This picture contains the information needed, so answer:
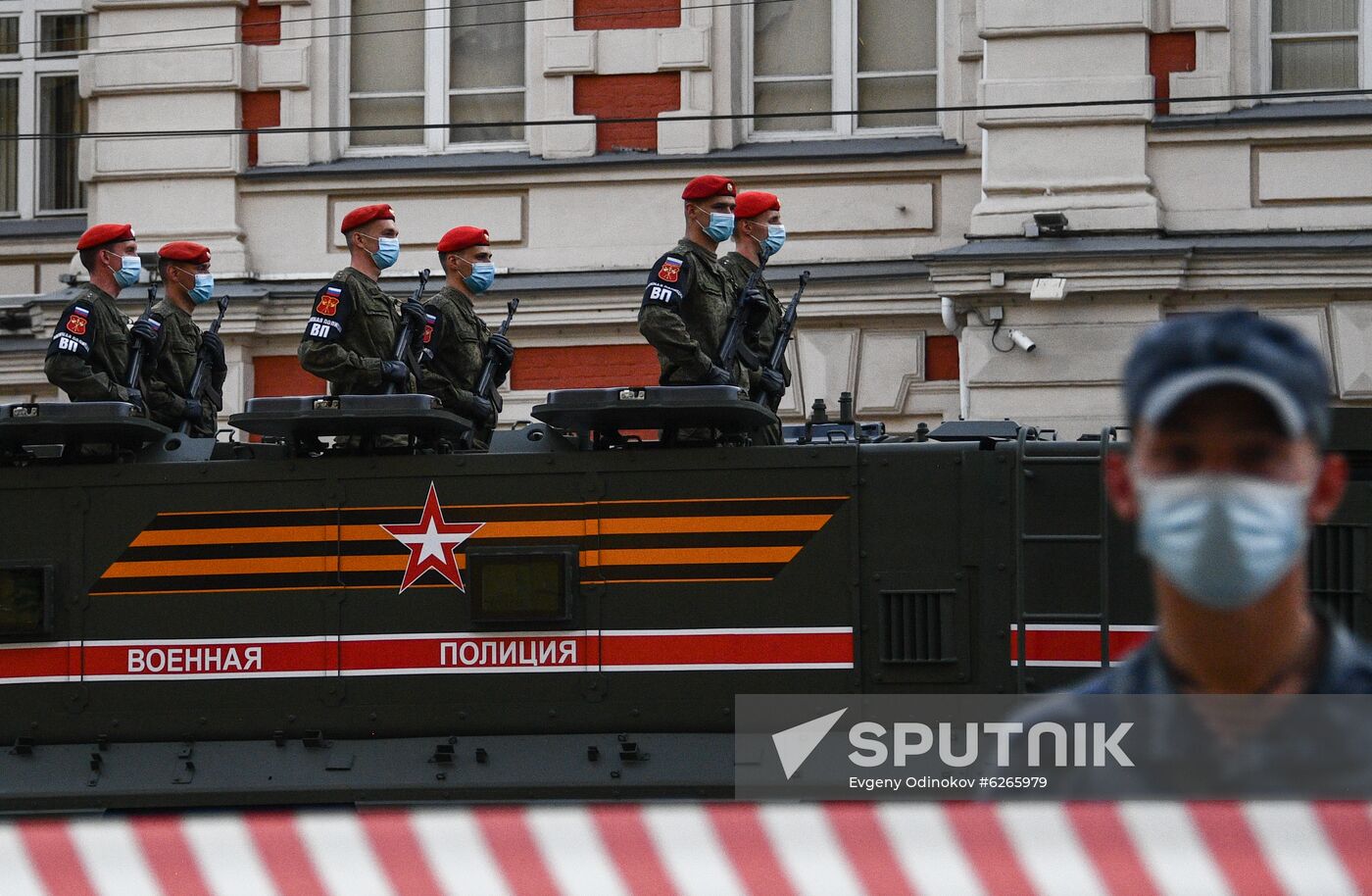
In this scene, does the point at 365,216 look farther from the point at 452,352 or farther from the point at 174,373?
the point at 174,373

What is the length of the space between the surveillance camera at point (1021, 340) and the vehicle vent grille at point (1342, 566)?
6.47 meters

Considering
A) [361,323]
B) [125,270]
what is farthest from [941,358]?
[125,270]

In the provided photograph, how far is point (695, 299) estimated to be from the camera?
9055mm

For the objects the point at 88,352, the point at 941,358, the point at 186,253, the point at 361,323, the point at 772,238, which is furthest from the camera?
the point at 941,358

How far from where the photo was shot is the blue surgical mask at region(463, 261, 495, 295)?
9969 millimetres

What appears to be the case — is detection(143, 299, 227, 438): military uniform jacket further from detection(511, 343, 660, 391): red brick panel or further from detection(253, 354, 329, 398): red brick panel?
detection(253, 354, 329, 398): red brick panel

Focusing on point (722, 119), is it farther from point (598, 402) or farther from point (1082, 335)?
point (598, 402)

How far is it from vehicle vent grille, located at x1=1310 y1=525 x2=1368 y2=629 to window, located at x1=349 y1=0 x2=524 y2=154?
9.62 metres

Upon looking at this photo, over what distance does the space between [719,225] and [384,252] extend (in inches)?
67.7

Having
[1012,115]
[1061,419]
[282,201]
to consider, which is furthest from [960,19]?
[282,201]

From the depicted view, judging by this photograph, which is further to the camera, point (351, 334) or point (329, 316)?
point (351, 334)

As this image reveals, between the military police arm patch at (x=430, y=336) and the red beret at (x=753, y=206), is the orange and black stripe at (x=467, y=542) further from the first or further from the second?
the red beret at (x=753, y=206)

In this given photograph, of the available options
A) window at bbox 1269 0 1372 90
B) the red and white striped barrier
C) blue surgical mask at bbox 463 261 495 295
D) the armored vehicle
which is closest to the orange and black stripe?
the armored vehicle

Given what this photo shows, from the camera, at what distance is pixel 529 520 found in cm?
845
